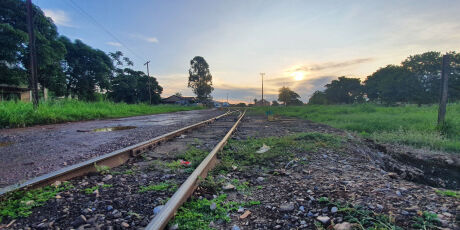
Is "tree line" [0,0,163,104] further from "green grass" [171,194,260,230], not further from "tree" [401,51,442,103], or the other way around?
"tree" [401,51,442,103]

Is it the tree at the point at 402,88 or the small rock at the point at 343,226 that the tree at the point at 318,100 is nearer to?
the tree at the point at 402,88

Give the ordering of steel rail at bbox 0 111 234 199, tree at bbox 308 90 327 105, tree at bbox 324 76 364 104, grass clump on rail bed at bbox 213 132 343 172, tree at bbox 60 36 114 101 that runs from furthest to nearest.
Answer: tree at bbox 324 76 364 104
tree at bbox 308 90 327 105
tree at bbox 60 36 114 101
grass clump on rail bed at bbox 213 132 343 172
steel rail at bbox 0 111 234 199

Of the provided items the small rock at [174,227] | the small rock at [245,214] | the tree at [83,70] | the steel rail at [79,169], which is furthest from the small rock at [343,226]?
the tree at [83,70]

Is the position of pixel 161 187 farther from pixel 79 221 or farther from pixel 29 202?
pixel 29 202

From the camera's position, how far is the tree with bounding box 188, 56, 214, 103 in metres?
56.8

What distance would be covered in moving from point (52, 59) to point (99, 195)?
97.1 feet

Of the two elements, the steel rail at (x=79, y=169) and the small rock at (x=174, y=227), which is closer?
the small rock at (x=174, y=227)

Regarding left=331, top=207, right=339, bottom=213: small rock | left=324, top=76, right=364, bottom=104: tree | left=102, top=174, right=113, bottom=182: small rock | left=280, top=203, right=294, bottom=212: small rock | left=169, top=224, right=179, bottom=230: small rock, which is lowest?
left=280, top=203, right=294, bottom=212: small rock

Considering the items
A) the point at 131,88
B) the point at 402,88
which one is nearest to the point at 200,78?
the point at 131,88

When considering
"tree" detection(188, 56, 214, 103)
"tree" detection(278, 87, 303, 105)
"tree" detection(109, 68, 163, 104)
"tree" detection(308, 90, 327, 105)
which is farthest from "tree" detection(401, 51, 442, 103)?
"tree" detection(109, 68, 163, 104)

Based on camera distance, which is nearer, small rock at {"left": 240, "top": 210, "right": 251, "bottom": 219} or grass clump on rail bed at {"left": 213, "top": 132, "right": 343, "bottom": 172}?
small rock at {"left": 240, "top": 210, "right": 251, "bottom": 219}

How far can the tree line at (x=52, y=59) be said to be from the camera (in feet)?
64.5

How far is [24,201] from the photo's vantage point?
1.73 metres

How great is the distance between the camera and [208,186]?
215 centimetres
